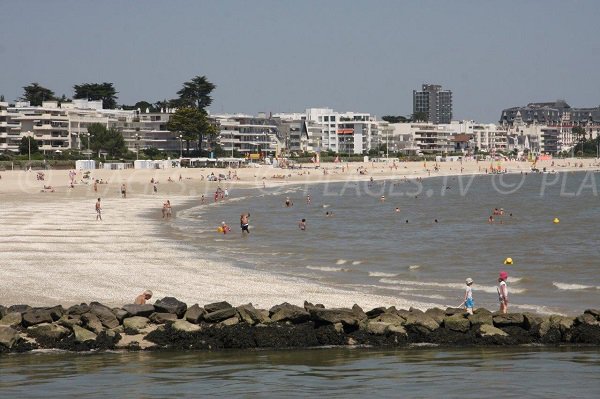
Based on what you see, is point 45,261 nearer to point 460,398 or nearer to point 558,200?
point 460,398

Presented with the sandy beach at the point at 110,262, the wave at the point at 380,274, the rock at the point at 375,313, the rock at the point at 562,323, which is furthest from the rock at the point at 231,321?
the wave at the point at 380,274

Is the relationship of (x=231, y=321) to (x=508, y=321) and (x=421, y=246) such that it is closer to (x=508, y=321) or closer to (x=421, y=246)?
(x=508, y=321)

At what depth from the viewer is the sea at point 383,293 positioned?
1441 centimetres

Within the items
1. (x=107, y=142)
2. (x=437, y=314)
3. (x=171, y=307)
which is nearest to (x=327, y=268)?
(x=437, y=314)

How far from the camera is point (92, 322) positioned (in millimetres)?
17234

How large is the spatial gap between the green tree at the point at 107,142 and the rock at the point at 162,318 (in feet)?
347

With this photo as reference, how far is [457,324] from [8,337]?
782 cm

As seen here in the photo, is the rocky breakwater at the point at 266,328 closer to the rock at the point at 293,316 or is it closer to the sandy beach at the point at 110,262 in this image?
the rock at the point at 293,316

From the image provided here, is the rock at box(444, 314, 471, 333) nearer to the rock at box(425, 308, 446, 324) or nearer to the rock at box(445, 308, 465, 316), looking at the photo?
the rock at box(425, 308, 446, 324)

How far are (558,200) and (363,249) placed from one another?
1769 inches

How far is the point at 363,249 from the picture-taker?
Answer: 34.8m

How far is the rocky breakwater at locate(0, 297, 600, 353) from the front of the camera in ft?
55.5

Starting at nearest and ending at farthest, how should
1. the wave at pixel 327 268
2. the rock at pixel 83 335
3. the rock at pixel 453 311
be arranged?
1. the rock at pixel 83 335
2. the rock at pixel 453 311
3. the wave at pixel 327 268

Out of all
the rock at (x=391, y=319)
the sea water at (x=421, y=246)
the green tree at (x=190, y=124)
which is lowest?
the sea water at (x=421, y=246)
